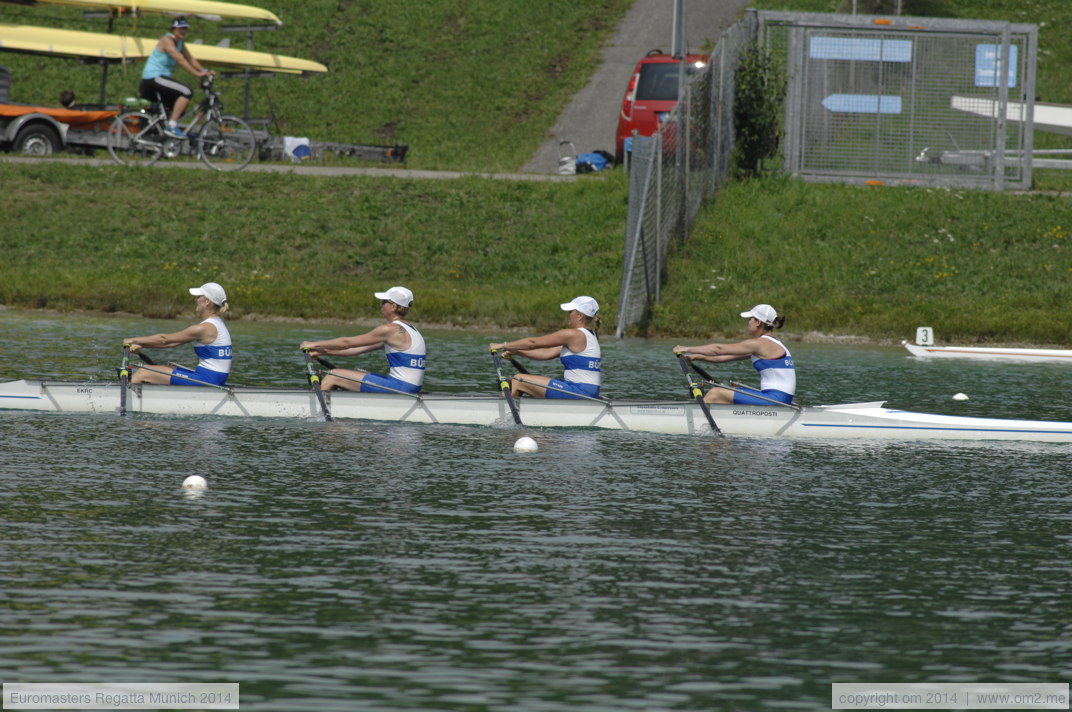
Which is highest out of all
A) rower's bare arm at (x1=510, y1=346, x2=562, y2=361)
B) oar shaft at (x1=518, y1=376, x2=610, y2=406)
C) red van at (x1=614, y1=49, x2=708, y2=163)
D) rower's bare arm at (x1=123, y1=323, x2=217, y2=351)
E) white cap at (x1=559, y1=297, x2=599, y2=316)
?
red van at (x1=614, y1=49, x2=708, y2=163)

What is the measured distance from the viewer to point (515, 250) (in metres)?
29.0

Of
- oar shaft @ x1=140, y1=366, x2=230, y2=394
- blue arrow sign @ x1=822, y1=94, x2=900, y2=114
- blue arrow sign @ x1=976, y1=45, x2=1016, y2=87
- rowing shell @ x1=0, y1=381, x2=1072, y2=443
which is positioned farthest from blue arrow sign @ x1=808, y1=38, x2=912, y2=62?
oar shaft @ x1=140, y1=366, x2=230, y2=394

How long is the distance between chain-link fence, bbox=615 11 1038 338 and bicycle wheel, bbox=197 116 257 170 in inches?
324

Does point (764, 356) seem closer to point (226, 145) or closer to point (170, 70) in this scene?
point (170, 70)

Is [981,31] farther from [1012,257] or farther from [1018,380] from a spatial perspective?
[1018,380]

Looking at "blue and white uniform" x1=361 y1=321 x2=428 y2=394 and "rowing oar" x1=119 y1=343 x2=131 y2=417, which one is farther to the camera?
"blue and white uniform" x1=361 y1=321 x2=428 y2=394

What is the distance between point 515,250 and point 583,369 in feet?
40.1

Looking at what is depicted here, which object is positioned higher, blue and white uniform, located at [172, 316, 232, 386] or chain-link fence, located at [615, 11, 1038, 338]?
chain-link fence, located at [615, 11, 1038, 338]

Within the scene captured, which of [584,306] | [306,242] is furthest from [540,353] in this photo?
[306,242]

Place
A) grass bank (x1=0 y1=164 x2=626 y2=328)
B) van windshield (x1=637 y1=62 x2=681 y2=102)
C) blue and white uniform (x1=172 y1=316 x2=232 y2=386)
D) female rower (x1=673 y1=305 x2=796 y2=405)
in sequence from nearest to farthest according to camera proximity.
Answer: female rower (x1=673 y1=305 x2=796 y2=405)
blue and white uniform (x1=172 y1=316 x2=232 y2=386)
grass bank (x1=0 y1=164 x2=626 y2=328)
van windshield (x1=637 y1=62 x2=681 y2=102)

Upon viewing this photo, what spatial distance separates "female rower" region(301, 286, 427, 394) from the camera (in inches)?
662

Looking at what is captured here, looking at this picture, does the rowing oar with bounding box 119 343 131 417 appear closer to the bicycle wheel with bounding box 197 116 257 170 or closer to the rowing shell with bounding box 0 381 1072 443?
the rowing shell with bounding box 0 381 1072 443

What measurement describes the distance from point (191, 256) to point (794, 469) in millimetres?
16988

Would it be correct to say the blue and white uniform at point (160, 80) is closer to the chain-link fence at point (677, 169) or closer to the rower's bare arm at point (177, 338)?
the chain-link fence at point (677, 169)
